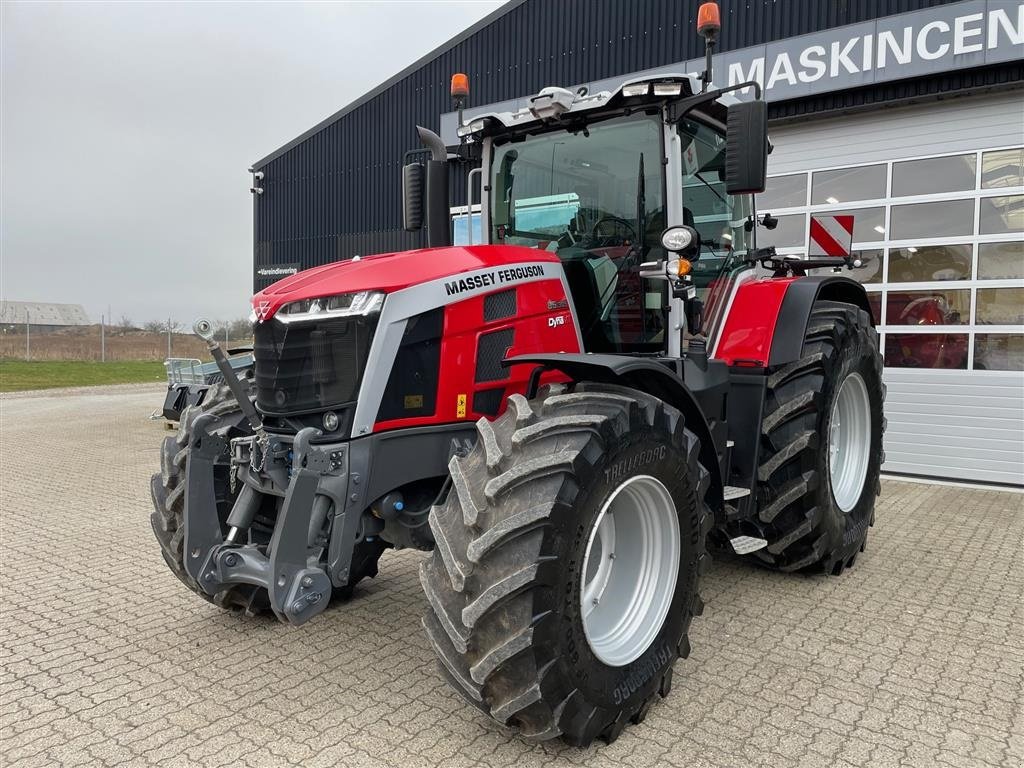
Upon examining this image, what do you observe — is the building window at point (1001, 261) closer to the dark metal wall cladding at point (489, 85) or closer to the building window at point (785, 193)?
the dark metal wall cladding at point (489, 85)

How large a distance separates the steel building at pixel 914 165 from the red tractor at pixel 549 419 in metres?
3.26

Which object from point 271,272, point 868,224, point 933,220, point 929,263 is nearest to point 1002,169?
point 933,220

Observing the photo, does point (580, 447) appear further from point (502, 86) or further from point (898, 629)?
point (502, 86)

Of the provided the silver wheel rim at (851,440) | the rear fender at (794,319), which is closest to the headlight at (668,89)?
the rear fender at (794,319)

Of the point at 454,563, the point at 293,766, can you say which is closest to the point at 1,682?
the point at 293,766

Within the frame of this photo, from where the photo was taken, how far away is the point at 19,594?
13.6ft

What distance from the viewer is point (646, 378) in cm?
304

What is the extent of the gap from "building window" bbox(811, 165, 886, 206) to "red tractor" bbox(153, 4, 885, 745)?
4.09 meters

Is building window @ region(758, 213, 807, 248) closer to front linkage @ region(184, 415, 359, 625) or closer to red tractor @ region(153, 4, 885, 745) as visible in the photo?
red tractor @ region(153, 4, 885, 745)

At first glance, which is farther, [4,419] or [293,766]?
[4,419]

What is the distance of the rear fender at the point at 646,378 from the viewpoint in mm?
2695

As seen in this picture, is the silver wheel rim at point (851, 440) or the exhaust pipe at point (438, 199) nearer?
the exhaust pipe at point (438, 199)

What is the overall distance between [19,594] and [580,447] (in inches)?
141

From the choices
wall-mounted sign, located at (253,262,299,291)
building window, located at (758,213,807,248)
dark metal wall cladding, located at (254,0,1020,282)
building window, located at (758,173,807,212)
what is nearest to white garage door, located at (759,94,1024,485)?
building window, located at (758,173,807,212)
